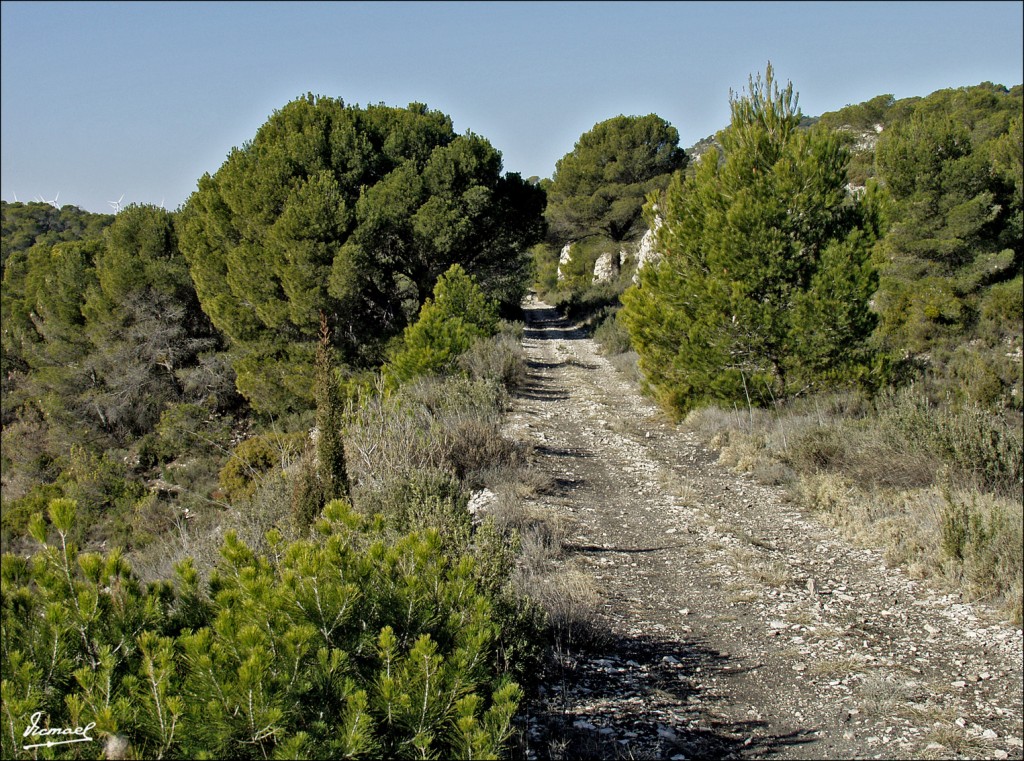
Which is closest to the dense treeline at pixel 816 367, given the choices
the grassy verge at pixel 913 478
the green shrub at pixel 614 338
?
the grassy verge at pixel 913 478

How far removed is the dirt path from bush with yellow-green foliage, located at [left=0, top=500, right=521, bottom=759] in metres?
1.04

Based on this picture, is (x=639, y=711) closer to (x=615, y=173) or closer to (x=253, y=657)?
(x=253, y=657)

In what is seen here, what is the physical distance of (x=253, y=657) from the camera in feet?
6.32

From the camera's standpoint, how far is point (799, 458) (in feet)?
26.2

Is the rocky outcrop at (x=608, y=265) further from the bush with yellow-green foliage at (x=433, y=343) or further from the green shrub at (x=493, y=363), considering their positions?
the bush with yellow-green foliage at (x=433, y=343)

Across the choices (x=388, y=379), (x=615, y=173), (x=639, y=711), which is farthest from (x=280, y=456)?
(x=615, y=173)

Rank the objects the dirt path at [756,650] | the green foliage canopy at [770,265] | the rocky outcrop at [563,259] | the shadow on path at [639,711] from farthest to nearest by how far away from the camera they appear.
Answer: the rocky outcrop at [563,259] < the green foliage canopy at [770,265] < the dirt path at [756,650] < the shadow on path at [639,711]

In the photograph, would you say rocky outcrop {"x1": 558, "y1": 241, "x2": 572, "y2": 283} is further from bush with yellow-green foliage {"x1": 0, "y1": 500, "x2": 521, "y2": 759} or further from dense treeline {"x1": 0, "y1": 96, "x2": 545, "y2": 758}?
bush with yellow-green foliage {"x1": 0, "y1": 500, "x2": 521, "y2": 759}

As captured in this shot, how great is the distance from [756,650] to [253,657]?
11.0 ft

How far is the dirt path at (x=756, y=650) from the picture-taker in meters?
3.32

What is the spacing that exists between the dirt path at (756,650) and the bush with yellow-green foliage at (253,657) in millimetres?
1044

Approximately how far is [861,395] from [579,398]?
20.3 ft

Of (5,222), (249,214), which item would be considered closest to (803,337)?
(249,214)

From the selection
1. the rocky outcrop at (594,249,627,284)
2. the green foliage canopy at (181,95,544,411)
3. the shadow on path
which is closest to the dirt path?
the shadow on path
